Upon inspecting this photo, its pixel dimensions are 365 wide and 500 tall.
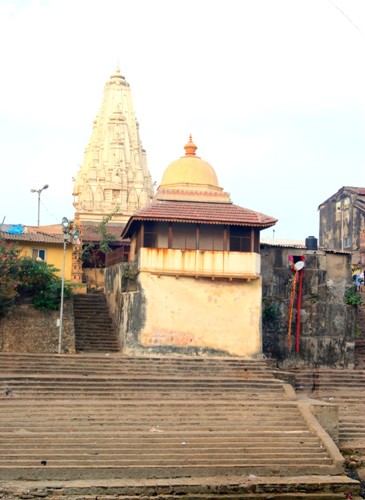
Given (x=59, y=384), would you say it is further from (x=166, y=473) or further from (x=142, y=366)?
(x=166, y=473)

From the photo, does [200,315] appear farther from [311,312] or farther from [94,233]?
[94,233]

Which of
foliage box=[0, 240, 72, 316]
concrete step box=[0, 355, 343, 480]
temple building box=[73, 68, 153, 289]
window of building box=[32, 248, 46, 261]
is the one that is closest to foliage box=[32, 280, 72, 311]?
foliage box=[0, 240, 72, 316]

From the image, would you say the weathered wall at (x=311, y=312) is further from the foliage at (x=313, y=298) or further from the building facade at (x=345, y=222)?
the building facade at (x=345, y=222)

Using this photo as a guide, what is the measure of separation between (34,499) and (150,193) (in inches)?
1392

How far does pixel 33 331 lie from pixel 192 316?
5.54m

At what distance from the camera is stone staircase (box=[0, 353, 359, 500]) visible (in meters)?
17.9

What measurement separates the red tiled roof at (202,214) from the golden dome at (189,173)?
1212 millimetres

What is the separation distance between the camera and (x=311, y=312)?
30.5 m

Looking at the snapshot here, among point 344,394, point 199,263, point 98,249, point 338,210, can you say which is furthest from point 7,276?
point 338,210

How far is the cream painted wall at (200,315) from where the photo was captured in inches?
1070

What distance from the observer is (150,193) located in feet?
168

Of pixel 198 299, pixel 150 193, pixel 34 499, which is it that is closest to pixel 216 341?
pixel 198 299

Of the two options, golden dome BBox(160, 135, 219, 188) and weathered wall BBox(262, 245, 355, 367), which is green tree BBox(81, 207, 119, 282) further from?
weathered wall BBox(262, 245, 355, 367)

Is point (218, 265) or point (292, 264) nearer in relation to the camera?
point (218, 265)
